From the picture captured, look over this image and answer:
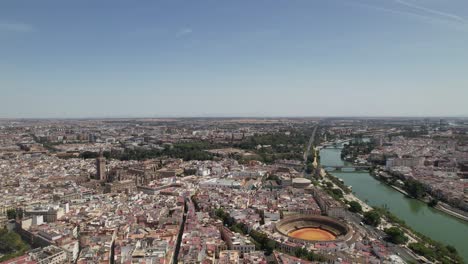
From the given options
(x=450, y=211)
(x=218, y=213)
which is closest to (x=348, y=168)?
(x=450, y=211)

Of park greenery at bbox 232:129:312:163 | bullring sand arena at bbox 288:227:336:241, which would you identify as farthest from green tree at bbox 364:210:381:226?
park greenery at bbox 232:129:312:163

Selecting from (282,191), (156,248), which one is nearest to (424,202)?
(282,191)

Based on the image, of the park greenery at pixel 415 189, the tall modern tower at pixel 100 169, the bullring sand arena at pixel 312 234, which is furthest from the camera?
the tall modern tower at pixel 100 169

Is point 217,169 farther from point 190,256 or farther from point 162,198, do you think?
point 190,256

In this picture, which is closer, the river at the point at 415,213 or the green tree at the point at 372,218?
the river at the point at 415,213

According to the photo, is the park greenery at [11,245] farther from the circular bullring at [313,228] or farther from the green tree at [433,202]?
the green tree at [433,202]

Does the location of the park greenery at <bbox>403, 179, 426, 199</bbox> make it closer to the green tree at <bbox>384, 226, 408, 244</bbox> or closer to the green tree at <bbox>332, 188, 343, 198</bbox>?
the green tree at <bbox>332, 188, 343, 198</bbox>

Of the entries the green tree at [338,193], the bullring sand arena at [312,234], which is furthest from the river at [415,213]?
the bullring sand arena at [312,234]
